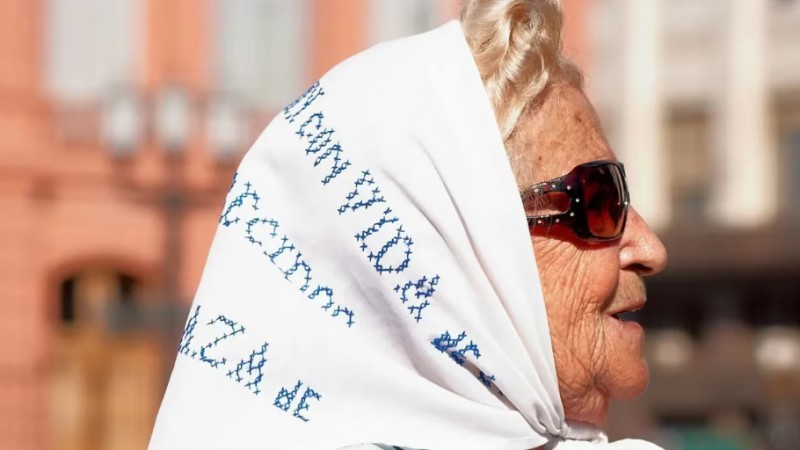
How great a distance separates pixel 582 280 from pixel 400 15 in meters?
12.6

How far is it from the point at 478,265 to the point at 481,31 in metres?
0.26

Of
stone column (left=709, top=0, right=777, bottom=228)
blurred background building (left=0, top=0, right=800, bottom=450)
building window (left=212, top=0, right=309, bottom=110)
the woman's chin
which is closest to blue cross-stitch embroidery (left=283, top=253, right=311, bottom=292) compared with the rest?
the woman's chin

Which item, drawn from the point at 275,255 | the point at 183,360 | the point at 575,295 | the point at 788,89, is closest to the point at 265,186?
the point at 275,255

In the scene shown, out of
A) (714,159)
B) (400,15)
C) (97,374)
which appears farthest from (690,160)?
(97,374)

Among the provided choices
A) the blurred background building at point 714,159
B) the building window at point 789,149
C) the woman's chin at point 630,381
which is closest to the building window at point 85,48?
→ the blurred background building at point 714,159

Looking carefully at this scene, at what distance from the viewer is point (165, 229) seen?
39.9ft

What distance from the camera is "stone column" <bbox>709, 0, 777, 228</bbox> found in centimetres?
1489

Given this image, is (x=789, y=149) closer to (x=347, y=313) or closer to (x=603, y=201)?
(x=603, y=201)

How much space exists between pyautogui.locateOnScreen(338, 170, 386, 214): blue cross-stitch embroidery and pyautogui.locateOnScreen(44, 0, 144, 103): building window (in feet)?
37.7

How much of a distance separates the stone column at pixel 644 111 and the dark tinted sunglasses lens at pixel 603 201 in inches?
562

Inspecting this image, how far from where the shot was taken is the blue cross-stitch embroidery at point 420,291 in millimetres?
1241

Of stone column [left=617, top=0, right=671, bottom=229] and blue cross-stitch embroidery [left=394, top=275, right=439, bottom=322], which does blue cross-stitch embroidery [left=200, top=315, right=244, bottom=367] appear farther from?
stone column [left=617, top=0, right=671, bottom=229]

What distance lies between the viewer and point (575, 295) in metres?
1.33

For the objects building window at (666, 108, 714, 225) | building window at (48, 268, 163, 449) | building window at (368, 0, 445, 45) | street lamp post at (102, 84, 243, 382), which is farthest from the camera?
building window at (666, 108, 714, 225)
